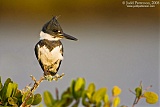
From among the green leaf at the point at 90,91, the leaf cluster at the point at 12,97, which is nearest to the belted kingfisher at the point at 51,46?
the leaf cluster at the point at 12,97

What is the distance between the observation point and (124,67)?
1734mm

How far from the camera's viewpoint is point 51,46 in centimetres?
151

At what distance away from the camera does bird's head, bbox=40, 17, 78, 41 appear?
57.9 inches

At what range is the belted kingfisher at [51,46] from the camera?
4.81 feet

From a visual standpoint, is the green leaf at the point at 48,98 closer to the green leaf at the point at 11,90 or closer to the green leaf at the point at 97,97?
the green leaf at the point at 97,97

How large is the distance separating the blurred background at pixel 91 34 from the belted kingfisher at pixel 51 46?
90 millimetres

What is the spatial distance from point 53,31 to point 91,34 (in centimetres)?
26

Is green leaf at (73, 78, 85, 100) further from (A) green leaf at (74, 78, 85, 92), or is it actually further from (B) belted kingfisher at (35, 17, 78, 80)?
(B) belted kingfisher at (35, 17, 78, 80)

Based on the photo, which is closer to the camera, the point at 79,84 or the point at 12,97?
the point at 79,84

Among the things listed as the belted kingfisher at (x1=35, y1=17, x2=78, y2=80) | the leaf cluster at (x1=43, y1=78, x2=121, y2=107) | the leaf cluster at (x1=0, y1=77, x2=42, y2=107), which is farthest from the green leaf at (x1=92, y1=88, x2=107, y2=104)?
the belted kingfisher at (x1=35, y1=17, x2=78, y2=80)

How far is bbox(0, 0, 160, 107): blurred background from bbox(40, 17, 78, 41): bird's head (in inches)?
3.7

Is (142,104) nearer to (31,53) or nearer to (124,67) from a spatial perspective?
(124,67)

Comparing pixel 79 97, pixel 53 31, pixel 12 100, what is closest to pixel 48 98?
pixel 79 97

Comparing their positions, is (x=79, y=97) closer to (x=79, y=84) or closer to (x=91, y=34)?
(x=79, y=84)
